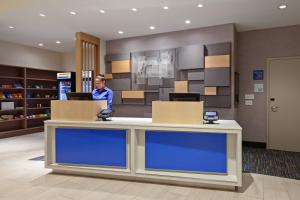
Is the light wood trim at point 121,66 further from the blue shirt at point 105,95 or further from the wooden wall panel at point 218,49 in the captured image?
the wooden wall panel at point 218,49

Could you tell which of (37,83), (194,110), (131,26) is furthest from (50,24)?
(194,110)

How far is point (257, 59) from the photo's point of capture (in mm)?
6191

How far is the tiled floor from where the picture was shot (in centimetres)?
316

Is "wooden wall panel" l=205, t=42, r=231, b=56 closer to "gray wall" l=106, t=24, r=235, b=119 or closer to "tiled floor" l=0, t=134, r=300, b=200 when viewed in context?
"gray wall" l=106, t=24, r=235, b=119

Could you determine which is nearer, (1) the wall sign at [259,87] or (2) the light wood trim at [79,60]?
(1) the wall sign at [259,87]

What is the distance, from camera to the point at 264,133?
6160 mm

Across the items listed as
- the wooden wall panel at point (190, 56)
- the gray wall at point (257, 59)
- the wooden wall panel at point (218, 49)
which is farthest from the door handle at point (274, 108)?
the wooden wall panel at point (190, 56)

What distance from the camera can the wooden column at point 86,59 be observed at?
6438mm

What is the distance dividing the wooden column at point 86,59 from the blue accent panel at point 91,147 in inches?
108

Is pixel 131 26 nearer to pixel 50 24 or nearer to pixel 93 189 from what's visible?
pixel 50 24

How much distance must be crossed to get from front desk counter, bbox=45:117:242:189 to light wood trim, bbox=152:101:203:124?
11 cm

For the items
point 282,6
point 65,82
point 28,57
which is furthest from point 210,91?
point 28,57

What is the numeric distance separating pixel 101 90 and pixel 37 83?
508 cm

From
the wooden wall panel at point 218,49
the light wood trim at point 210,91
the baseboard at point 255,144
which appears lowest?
the baseboard at point 255,144
